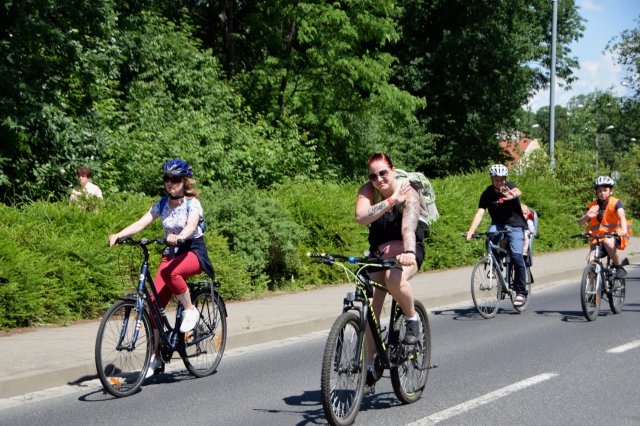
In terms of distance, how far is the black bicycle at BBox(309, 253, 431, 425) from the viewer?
18.0 feet

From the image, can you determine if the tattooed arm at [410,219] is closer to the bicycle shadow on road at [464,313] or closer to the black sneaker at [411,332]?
the black sneaker at [411,332]

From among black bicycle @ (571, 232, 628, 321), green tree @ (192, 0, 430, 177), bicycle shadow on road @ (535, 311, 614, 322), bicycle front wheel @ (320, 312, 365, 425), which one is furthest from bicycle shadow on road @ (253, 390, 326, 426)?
green tree @ (192, 0, 430, 177)

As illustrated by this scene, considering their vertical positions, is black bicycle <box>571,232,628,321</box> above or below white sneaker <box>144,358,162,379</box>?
above

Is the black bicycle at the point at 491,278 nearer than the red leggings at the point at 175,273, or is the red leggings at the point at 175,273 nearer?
the red leggings at the point at 175,273

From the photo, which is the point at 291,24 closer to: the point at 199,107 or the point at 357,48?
the point at 357,48

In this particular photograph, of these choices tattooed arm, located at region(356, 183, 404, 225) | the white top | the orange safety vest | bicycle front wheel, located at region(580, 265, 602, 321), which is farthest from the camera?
the white top

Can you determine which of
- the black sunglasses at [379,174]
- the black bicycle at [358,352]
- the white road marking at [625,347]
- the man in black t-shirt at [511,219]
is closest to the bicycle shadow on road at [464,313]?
the man in black t-shirt at [511,219]

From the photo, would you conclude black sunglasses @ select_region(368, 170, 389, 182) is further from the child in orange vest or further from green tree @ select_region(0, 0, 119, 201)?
green tree @ select_region(0, 0, 119, 201)

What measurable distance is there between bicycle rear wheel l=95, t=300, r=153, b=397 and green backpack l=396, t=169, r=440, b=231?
7.42ft

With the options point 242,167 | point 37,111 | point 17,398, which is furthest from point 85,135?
point 17,398

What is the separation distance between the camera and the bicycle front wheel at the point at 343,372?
543cm

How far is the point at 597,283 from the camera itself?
37.6ft

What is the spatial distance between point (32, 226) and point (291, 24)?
21.1 metres

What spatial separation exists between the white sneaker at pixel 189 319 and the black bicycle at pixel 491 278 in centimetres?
529
